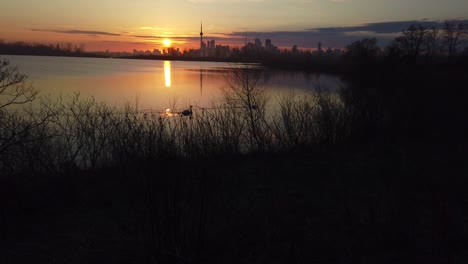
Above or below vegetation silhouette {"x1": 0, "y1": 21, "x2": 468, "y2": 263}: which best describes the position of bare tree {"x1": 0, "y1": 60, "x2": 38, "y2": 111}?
above

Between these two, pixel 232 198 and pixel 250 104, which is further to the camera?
pixel 250 104

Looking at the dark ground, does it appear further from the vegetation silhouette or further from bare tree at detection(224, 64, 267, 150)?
bare tree at detection(224, 64, 267, 150)

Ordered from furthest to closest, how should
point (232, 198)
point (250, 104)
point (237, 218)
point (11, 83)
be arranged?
1. point (250, 104)
2. point (11, 83)
3. point (232, 198)
4. point (237, 218)

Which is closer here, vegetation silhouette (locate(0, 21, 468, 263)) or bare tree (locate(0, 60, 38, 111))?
vegetation silhouette (locate(0, 21, 468, 263))

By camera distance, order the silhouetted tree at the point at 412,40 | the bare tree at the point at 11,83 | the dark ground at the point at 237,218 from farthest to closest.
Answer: the silhouetted tree at the point at 412,40 → the bare tree at the point at 11,83 → the dark ground at the point at 237,218

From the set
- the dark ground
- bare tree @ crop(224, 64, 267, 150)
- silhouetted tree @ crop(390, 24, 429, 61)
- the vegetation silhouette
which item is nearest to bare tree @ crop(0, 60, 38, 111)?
the vegetation silhouette

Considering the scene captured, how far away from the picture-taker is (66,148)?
50.8ft

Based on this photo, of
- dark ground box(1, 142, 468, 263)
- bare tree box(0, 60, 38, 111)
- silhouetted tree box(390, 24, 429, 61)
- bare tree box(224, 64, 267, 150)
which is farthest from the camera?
silhouetted tree box(390, 24, 429, 61)

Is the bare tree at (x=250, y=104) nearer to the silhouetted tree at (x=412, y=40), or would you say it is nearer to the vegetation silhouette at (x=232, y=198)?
the vegetation silhouette at (x=232, y=198)

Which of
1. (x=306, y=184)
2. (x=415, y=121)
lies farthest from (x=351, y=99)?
(x=306, y=184)

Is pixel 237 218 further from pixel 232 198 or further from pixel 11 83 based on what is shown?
pixel 11 83

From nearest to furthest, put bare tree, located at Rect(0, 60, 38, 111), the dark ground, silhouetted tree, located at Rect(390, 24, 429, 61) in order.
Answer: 1. the dark ground
2. bare tree, located at Rect(0, 60, 38, 111)
3. silhouetted tree, located at Rect(390, 24, 429, 61)

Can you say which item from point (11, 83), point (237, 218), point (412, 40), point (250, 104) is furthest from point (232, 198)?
point (412, 40)

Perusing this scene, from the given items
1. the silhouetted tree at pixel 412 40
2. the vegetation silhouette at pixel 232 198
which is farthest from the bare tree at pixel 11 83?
the silhouetted tree at pixel 412 40
